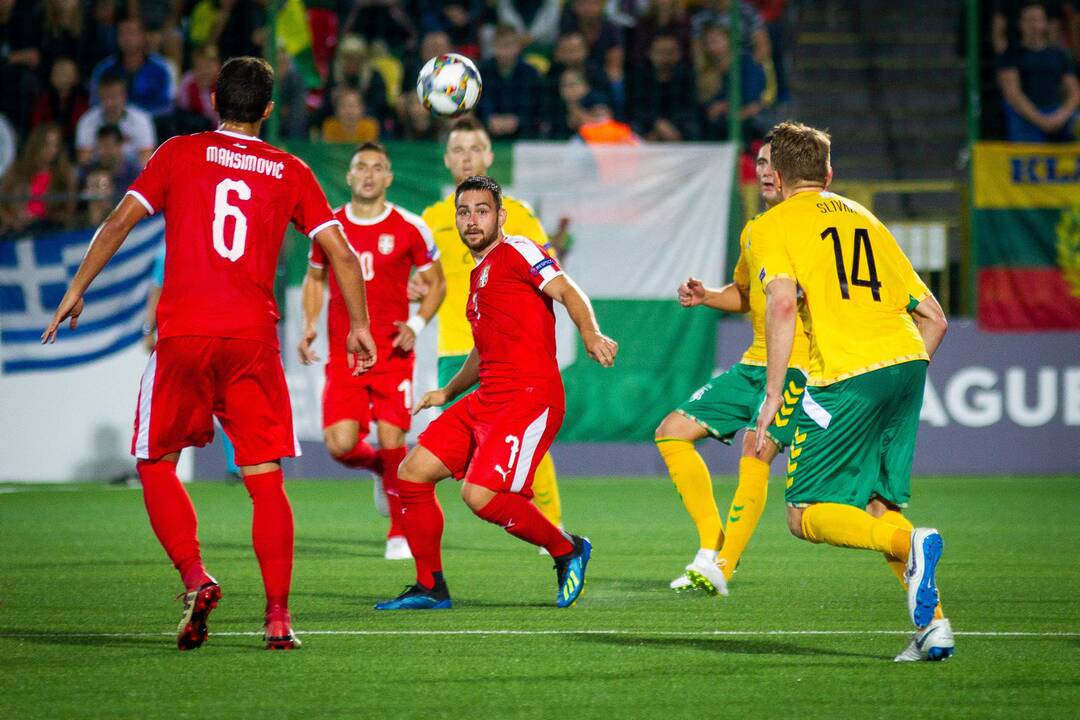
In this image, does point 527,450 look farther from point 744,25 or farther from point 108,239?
point 744,25

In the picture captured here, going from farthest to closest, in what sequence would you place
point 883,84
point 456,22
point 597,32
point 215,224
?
point 883,84
point 456,22
point 597,32
point 215,224

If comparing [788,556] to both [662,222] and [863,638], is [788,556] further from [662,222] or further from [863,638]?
[662,222]

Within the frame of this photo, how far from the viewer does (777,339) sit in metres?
6.02

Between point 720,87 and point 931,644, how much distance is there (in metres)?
9.85

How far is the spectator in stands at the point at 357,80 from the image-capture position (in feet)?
51.6

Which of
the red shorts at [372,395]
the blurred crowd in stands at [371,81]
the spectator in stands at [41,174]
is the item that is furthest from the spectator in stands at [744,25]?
the red shorts at [372,395]

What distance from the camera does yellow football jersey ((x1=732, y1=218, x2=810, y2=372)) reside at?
7.53 meters

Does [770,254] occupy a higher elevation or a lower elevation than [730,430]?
higher

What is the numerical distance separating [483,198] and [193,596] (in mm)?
2321

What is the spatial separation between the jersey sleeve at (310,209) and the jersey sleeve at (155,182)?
489mm

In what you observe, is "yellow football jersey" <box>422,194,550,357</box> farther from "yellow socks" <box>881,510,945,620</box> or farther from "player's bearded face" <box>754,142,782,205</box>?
"yellow socks" <box>881,510,945,620</box>

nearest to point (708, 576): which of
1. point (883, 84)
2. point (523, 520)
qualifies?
point (523, 520)

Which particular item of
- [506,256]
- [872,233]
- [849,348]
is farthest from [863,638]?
[506,256]

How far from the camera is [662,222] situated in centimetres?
1454
